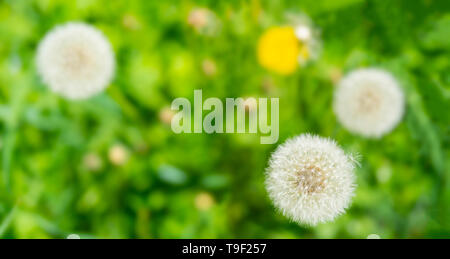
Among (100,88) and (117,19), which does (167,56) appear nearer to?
(117,19)

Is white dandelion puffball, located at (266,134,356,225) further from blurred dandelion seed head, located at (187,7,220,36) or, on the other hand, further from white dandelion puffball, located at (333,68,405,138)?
blurred dandelion seed head, located at (187,7,220,36)

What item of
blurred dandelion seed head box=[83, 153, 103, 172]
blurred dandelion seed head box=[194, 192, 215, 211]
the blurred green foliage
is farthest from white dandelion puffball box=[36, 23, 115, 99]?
blurred dandelion seed head box=[194, 192, 215, 211]

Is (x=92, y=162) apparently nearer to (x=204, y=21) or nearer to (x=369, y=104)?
(x=204, y=21)

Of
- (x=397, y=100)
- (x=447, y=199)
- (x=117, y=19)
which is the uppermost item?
(x=117, y=19)

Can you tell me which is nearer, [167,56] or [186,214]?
[186,214]

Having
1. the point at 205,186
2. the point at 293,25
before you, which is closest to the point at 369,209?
the point at 205,186

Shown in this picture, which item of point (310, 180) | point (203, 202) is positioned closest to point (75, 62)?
point (203, 202)
